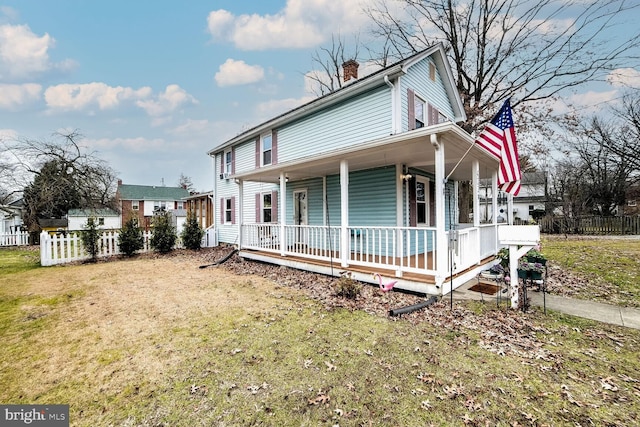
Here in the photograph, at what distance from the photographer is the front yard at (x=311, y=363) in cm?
260

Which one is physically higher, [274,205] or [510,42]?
[510,42]

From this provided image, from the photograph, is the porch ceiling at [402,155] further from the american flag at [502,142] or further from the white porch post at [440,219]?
the american flag at [502,142]

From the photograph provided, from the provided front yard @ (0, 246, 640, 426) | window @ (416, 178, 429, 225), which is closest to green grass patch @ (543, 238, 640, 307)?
front yard @ (0, 246, 640, 426)

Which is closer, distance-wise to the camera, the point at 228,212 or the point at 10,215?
the point at 228,212

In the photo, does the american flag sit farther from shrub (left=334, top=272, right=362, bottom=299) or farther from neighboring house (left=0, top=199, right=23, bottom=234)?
neighboring house (left=0, top=199, right=23, bottom=234)

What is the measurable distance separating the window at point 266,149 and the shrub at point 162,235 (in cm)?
554

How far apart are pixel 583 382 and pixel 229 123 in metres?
23.1

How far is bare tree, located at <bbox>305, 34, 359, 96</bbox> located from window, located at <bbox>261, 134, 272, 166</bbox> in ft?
35.3

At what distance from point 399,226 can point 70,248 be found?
12.5 meters

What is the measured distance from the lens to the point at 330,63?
22484 millimetres

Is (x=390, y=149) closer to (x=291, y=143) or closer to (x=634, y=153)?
(x=291, y=143)

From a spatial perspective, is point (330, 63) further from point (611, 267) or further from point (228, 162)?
point (611, 267)

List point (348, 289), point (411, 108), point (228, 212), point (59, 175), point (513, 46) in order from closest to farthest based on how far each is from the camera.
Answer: point (348, 289), point (411, 108), point (513, 46), point (228, 212), point (59, 175)

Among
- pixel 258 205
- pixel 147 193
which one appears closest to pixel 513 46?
pixel 258 205
